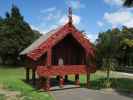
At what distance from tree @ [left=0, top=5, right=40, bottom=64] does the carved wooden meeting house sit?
37.9 m

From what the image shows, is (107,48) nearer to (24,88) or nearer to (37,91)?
(37,91)

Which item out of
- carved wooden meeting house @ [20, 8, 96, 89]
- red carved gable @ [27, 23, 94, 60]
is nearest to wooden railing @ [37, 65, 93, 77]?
→ carved wooden meeting house @ [20, 8, 96, 89]

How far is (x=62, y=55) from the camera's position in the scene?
27.2 metres

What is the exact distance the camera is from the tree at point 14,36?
63.8 m

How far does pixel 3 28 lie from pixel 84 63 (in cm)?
4493

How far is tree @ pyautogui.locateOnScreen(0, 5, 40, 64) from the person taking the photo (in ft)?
209

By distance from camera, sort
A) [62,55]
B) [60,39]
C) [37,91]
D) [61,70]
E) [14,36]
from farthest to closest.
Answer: [14,36], [62,55], [60,39], [61,70], [37,91]

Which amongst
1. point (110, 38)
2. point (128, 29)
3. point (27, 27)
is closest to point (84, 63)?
point (110, 38)

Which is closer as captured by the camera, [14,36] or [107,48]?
[107,48]

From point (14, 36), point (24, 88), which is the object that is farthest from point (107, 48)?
point (14, 36)

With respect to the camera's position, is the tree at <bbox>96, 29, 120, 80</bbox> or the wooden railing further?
the tree at <bbox>96, 29, 120, 80</bbox>

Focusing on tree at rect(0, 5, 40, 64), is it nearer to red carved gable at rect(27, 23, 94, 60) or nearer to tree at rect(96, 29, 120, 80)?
tree at rect(96, 29, 120, 80)

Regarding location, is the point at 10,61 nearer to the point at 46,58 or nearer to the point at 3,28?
the point at 3,28

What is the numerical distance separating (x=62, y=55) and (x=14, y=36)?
132 ft
